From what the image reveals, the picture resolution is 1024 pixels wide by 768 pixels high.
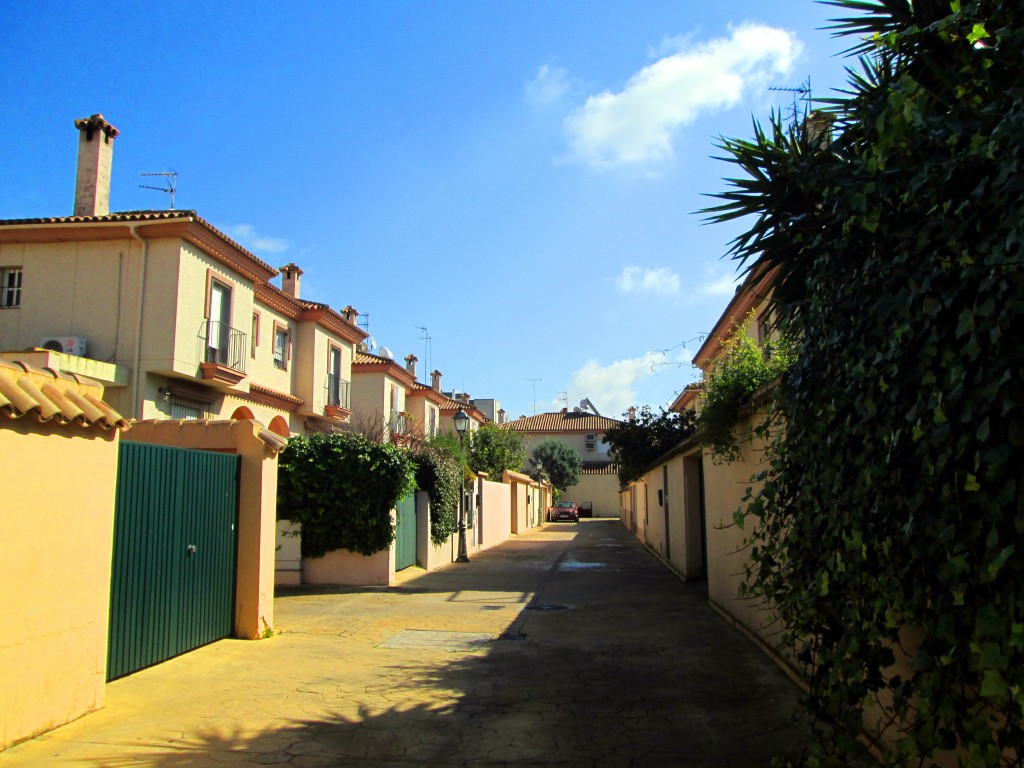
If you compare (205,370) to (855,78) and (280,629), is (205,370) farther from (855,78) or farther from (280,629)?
(855,78)

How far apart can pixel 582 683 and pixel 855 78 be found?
5493 millimetres

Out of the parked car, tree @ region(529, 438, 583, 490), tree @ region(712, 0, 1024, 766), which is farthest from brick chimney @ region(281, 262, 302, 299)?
tree @ region(529, 438, 583, 490)

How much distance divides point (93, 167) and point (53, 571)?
16712 mm

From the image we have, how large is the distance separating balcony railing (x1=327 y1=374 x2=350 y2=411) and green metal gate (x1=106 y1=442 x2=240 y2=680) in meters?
17.2

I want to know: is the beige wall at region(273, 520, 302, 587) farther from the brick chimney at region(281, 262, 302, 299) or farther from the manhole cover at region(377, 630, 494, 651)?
the brick chimney at region(281, 262, 302, 299)

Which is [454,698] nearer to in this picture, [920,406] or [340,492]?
[920,406]

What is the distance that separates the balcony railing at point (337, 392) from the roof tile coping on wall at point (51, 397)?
1973cm

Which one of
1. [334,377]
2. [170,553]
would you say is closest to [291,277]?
[334,377]

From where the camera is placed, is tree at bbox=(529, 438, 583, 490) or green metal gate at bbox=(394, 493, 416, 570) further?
tree at bbox=(529, 438, 583, 490)

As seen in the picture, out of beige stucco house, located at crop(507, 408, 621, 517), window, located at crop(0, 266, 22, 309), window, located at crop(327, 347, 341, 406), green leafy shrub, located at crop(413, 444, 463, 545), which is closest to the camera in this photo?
window, located at crop(0, 266, 22, 309)

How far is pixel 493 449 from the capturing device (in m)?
38.0

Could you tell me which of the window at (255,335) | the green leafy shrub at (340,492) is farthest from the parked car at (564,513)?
the green leafy shrub at (340,492)

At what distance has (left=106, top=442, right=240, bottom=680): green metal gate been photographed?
6742mm

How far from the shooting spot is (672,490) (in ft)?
57.7
